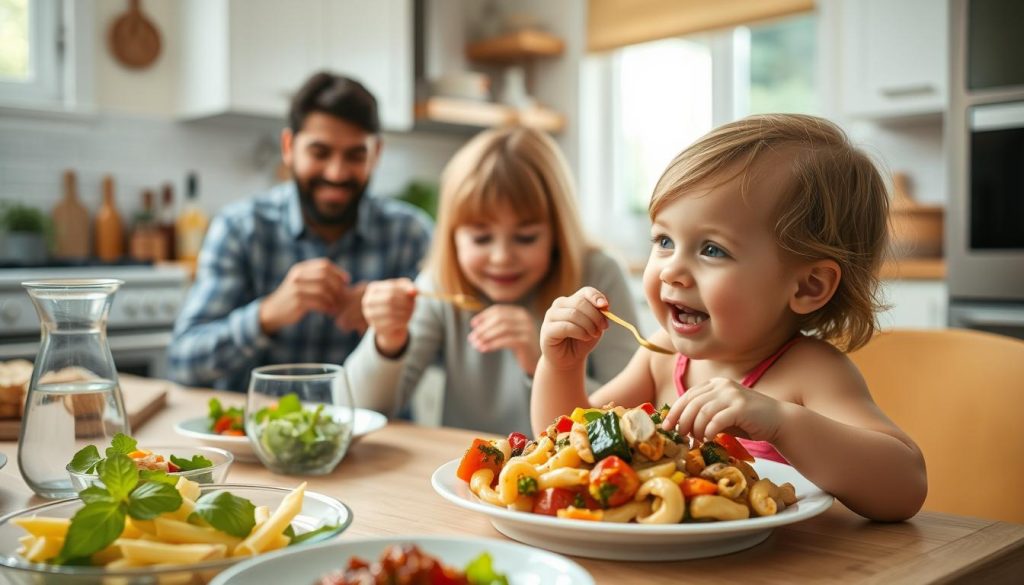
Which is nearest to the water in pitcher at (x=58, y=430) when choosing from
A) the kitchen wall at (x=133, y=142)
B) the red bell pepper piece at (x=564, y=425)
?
the red bell pepper piece at (x=564, y=425)

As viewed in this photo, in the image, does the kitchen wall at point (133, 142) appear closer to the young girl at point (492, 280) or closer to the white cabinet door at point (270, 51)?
the white cabinet door at point (270, 51)

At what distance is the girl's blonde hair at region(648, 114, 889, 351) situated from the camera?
974 millimetres

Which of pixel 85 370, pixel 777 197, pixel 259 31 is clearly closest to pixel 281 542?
pixel 85 370

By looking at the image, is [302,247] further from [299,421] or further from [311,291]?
[299,421]

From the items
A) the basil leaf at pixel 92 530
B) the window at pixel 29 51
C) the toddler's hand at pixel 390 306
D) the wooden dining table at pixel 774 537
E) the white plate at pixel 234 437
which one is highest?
the window at pixel 29 51

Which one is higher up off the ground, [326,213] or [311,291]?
[326,213]

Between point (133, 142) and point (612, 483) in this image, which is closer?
point (612, 483)

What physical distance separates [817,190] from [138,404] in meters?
1.03

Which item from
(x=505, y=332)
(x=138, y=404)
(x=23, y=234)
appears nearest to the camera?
(x=138, y=404)

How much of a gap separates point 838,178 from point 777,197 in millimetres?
82

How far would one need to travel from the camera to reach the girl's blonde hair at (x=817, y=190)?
974 mm

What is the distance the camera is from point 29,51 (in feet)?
11.8

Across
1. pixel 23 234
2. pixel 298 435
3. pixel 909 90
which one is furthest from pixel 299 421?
pixel 909 90

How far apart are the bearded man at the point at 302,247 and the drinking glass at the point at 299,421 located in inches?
38.9
